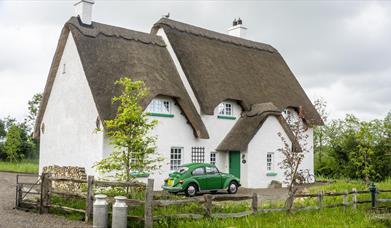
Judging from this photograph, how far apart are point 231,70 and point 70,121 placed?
972 centimetres

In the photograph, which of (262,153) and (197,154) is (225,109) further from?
(197,154)

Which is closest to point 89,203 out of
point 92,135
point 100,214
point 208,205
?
point 100,214

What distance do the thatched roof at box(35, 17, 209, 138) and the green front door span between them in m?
2.64

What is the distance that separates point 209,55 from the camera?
26047 millimetres

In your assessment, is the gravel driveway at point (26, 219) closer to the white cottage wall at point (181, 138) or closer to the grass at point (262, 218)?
the grass at point (262, 218)

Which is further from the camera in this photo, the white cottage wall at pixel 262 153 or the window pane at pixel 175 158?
the white cottage wall at pixel 262 153

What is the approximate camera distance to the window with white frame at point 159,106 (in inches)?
837

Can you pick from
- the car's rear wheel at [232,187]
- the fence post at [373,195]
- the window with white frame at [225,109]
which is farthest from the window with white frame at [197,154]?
the fence post at [373,195]

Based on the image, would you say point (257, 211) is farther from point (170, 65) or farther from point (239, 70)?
point (239, 70)

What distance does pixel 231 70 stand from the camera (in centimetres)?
2633

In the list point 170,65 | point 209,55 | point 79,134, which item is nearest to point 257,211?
point 79,134

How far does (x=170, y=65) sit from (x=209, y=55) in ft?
9.91

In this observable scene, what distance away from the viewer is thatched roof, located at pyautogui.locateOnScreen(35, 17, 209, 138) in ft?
66.1

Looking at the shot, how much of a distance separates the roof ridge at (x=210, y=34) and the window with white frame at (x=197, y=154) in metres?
7.14
